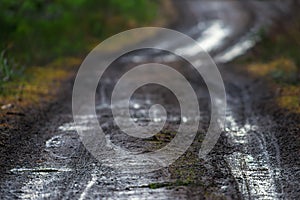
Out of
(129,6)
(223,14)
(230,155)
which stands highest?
(223,14)

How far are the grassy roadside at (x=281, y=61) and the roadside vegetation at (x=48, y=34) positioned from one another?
531 centimetres

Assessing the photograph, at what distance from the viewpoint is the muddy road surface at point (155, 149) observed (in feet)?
23.5

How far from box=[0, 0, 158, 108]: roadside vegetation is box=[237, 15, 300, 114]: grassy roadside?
17.4 feet

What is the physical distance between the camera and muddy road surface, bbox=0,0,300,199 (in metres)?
7.17

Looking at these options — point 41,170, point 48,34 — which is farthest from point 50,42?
point 41,170

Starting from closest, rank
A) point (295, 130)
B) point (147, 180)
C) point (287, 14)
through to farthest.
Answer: point (147, 180)
point (295, 130)
point (287, 14)

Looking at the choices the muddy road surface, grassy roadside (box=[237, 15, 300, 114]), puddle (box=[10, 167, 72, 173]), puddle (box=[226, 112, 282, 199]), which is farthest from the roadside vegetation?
grassy roadside (box=[237, 15, 300, 114])

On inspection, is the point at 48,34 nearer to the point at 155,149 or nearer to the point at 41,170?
the point at 155,149

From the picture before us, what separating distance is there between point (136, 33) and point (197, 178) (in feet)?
55.3

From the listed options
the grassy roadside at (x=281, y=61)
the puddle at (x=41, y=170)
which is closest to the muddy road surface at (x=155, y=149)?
the puddle at (x=41, y=170)

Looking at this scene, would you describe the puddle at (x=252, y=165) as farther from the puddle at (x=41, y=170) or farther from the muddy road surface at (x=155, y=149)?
the puddle at (x=41, y=170)

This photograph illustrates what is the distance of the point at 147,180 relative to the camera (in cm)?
747

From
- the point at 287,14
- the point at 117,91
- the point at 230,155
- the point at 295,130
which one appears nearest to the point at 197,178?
the point at 230,155

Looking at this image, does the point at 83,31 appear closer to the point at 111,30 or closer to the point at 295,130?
the point at 111,30
